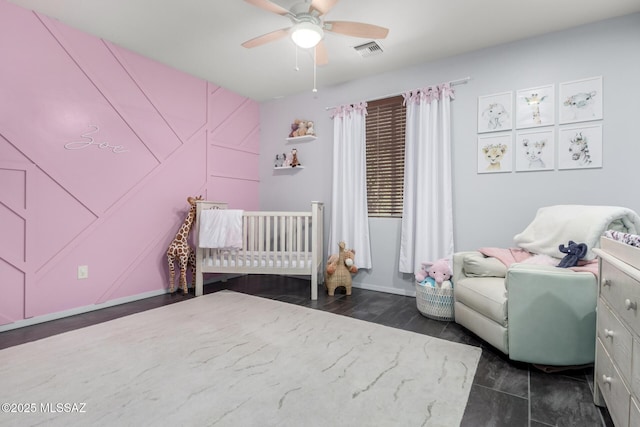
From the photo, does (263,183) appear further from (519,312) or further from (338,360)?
(519,312)

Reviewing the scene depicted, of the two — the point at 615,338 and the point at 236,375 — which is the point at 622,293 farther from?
the point at 236,375

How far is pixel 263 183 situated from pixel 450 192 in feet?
8.34

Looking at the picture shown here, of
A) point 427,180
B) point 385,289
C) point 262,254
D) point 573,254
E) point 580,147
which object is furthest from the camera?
point 385,289

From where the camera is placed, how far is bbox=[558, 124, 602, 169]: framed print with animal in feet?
8.00

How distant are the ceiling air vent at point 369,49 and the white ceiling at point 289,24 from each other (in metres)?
0.05

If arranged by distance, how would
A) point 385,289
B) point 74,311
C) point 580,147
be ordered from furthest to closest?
point 385,289, point 74,311, point 580,147

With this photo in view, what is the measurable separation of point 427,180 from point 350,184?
2.87 feet

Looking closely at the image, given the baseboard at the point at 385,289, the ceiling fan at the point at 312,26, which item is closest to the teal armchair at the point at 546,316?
the baseboard at the point at 385,289

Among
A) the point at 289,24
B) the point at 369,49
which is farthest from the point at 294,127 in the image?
the point at 289,24

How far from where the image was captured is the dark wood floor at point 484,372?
4.40 ft

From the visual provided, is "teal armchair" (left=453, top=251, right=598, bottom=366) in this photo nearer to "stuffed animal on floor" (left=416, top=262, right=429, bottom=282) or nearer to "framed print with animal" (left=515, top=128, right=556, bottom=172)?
"stuffed animal on floor" (left=416, top=262, right=429, bottom=282)

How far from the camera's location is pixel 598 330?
1405 millimetres

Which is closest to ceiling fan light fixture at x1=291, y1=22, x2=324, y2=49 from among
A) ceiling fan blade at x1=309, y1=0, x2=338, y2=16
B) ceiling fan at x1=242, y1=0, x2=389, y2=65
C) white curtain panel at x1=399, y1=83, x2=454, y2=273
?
ceiling fan at x1=242, y1=0, x2=389, y2=65

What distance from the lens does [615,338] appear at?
1.17m
